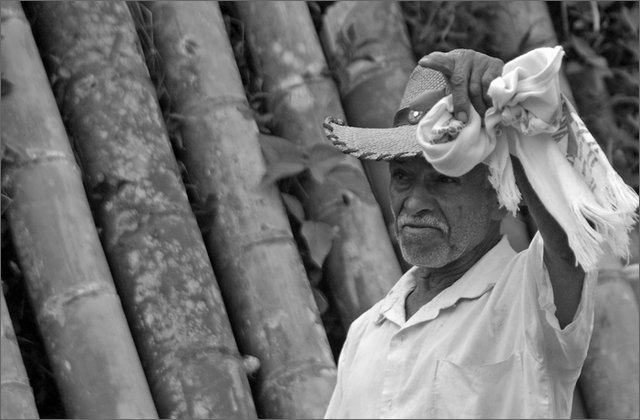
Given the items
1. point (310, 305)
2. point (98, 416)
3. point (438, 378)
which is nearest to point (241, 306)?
point (310, 305)

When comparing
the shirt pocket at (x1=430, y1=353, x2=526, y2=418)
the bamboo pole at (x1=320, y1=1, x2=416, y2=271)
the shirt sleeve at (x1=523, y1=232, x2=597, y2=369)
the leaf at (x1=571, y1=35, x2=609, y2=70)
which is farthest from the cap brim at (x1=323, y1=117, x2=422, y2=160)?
the leaf at (x1=571, y1=35, x2=609, y2=70)

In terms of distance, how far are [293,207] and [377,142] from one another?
1583 millimetres

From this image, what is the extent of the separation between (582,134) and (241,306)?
2.00 metres

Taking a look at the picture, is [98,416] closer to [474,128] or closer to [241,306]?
[241,306]

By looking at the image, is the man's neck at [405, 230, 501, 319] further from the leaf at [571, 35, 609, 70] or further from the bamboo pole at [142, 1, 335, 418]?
the leaf at [571, 35, 609, 70]

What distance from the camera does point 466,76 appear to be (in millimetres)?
3893

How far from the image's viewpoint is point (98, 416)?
17.3 ft

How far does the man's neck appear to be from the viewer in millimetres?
4238

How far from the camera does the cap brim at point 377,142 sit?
4184 millimetres

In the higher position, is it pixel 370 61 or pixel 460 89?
pixel 370 61

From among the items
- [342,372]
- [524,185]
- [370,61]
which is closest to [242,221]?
[370,61]

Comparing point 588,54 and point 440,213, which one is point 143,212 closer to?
point 440,213

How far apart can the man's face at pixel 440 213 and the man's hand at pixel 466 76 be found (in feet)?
0.90

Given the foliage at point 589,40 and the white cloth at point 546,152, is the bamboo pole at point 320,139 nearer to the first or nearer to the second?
the foliage at point 589,40
